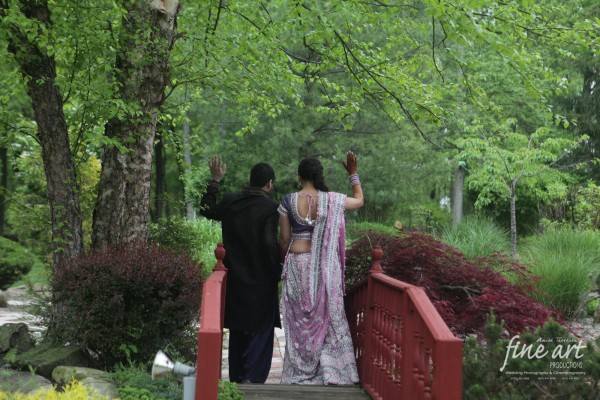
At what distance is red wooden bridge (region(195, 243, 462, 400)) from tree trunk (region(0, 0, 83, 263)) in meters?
1.86

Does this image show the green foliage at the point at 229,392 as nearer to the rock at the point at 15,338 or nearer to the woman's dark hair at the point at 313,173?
the woman's dark hair at the point at 313,173

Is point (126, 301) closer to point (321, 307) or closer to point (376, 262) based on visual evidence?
point (321, 307)

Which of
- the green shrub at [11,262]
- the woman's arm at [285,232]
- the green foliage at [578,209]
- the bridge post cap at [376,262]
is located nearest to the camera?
the bridge post cap at [376,262]

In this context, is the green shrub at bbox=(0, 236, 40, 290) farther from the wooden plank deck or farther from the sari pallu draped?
the wooden plank deck

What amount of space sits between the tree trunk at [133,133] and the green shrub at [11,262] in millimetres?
9931

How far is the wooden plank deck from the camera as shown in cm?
544

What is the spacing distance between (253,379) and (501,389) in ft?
8.65

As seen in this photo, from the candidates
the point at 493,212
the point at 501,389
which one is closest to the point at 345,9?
the point at 501,389

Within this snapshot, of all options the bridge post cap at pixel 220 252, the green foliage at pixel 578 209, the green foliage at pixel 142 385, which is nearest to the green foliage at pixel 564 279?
the bridge post cap at pixel 220 252

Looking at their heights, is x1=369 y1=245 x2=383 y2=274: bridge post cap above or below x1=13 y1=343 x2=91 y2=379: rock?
above

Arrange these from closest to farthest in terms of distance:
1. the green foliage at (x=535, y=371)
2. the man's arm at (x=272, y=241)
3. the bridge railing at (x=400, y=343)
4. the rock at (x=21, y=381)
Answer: the bridge railing at (x=400, y=343)
the green foliage at (x=535, y=371)
the rock at (x=21, y=381)
the man's arm at (x=272, y=241)

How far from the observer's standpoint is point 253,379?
6.68 metres

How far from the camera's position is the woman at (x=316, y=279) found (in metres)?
6.18

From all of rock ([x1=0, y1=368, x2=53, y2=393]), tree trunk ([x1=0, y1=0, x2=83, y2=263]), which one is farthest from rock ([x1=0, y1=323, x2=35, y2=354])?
tree trunk ([x1=0, y1=0, x2=83, y2=263])
